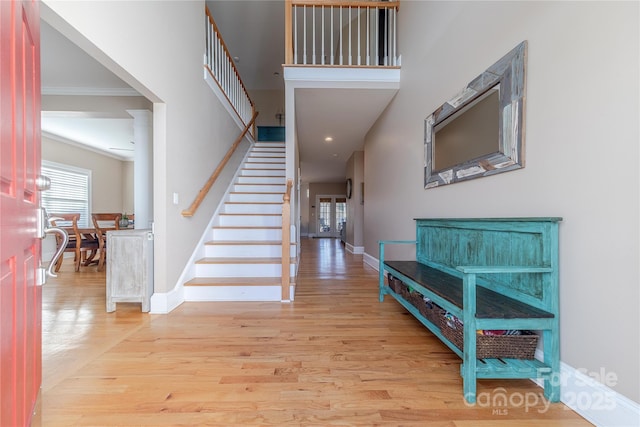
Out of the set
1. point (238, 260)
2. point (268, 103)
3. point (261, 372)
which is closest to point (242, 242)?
point (238, 260)

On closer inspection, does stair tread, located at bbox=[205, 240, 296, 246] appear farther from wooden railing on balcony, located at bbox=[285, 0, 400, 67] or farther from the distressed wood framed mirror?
wooden railing on balcony, located at bbox=[285, 0, 400, 67]

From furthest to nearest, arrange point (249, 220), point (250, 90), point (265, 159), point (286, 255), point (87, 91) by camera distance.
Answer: point (250, 90) → point (265, 159) → point (249, 220) → point (87, 91) → point (286, 255)

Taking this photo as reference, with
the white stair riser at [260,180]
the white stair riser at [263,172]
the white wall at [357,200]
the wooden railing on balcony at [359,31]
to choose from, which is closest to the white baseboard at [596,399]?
the wooden railing on balcony at [359,31]

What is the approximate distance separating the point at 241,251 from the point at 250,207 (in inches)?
37.1

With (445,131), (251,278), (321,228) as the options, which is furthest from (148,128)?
(321,228)

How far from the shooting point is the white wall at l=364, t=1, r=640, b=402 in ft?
3.55

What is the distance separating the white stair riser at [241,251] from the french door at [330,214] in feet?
29.6

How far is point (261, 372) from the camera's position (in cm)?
158

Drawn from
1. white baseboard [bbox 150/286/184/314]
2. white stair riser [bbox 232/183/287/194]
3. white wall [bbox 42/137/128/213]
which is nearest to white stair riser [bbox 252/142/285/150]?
white stair riser [bbox 232/183/287/194]

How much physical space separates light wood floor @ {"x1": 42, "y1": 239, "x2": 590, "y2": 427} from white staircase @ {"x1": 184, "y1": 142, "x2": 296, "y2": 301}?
22cm

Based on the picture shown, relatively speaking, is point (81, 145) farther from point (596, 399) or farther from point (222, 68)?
point (596, 399)

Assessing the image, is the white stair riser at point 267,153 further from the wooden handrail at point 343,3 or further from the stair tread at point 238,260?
the stair tread at point 238,260

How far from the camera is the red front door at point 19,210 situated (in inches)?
29.9

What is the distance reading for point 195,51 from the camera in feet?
10.6
